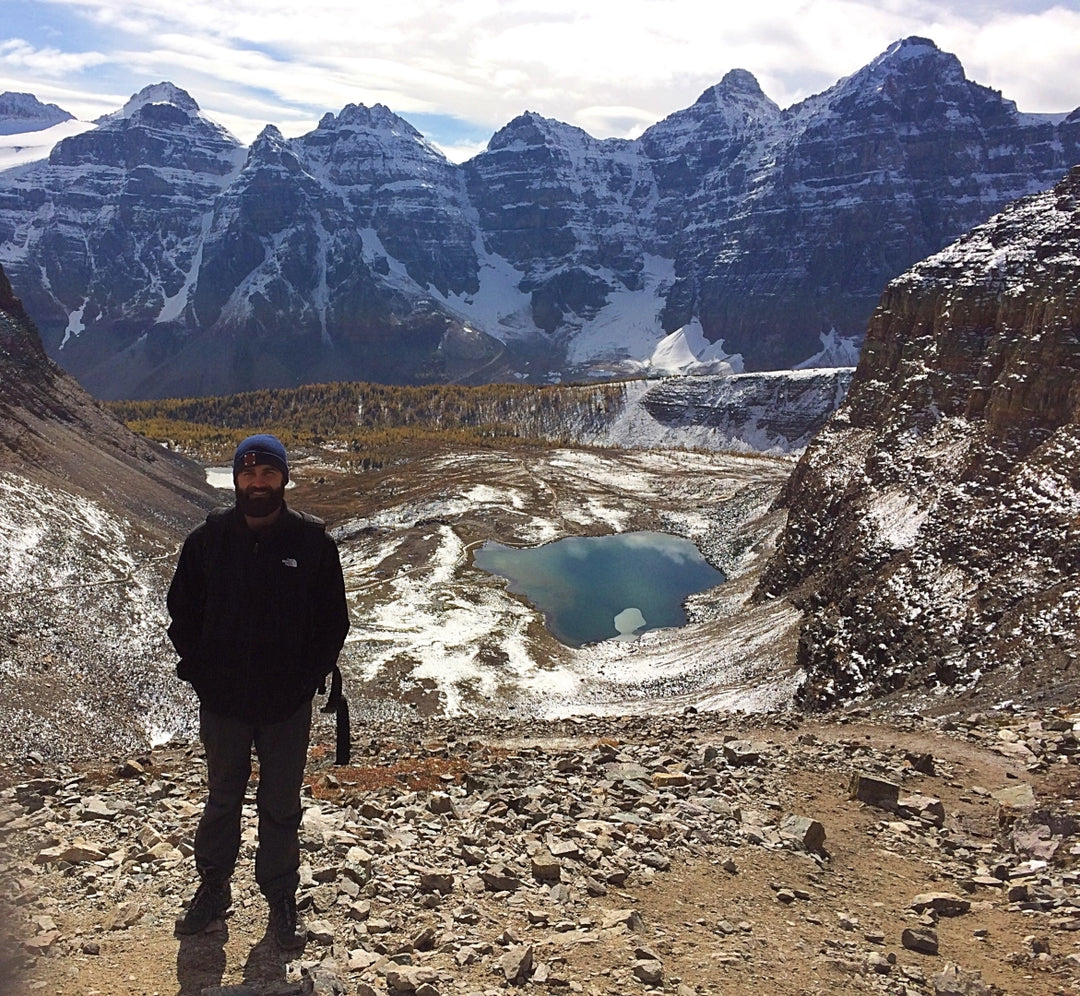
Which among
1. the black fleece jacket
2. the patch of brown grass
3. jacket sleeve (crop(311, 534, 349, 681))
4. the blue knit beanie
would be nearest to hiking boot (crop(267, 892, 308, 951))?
the black fleece jacket

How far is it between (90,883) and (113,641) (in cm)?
3174

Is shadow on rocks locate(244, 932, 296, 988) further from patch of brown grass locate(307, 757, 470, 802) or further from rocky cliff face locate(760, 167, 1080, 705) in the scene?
rocky cliff face locate(760, 167, 1080, 705)

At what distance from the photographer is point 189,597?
7305mm

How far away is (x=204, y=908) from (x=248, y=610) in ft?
8.47

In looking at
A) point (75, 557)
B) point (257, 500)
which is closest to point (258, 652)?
point (257, 500)

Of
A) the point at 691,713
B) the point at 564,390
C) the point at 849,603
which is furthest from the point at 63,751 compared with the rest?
the point at 564,390

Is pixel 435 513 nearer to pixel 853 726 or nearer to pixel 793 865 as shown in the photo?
pixel 853 726

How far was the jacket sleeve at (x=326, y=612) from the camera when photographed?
738 cm

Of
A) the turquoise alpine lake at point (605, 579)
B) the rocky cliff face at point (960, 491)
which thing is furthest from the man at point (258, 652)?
the turquoise alpine lake at point (605, 579)

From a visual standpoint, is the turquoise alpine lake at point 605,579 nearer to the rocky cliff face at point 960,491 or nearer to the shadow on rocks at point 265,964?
the rocky cliff face at point 960,491

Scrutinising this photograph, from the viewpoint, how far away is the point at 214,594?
7.20 meters

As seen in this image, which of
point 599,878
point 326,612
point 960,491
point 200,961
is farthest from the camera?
point 960,491

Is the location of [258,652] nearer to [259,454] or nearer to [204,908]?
[259,454]

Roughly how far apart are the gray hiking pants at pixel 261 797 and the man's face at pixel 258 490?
180cm
